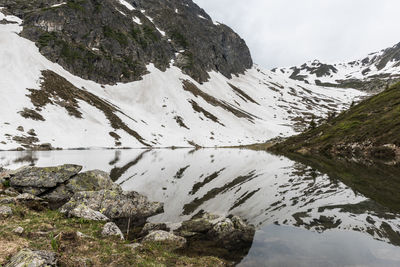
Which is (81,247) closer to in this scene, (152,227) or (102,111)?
(152,227)

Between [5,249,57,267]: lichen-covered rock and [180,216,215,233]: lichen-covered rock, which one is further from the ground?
[5,249,57,267]: lichen-covered rock

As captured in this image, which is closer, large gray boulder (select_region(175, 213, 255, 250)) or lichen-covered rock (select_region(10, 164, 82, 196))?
large gray boulder (select_region(175, 213, 255, 250))

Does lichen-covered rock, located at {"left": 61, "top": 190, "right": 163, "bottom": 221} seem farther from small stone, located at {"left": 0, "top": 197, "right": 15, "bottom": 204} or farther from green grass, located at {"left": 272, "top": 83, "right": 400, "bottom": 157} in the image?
green grass, located at {"left": 272, "top": 83, "right": 400, "bottom": 157}

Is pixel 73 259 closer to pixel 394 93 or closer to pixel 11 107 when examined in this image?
pixel 11 107

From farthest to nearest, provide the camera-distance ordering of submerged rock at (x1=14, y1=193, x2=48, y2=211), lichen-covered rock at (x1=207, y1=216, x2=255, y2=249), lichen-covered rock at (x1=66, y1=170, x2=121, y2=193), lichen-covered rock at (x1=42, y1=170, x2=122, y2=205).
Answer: lichen-covered rock at (x1=66, y1=170, x2=121, y2=193)
lichen-covered rock at (x1=42, y1=170, x2=122, y2=205)
submerged rock at (x1=14, y1=193, x2=48, y2=211)
lichen-covered rock at (x1=207, y1=216, x2=255, y2=249)

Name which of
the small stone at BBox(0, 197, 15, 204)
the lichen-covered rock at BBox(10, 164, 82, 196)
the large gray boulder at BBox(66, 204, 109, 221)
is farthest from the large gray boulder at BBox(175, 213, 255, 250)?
the lichen-covered rock at BBox(10, 164, 82, 196)

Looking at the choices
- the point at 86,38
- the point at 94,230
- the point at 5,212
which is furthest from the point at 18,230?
the point at 86,38

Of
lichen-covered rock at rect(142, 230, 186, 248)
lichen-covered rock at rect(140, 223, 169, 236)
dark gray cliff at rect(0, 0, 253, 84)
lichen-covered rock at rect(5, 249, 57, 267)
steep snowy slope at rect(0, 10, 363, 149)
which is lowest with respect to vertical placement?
steep snowy slope at rect(0, 10, 363, 149)

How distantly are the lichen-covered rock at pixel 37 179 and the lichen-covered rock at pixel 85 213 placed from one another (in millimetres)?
7388

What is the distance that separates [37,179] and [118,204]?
9502mm

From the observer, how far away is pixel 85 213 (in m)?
17.8

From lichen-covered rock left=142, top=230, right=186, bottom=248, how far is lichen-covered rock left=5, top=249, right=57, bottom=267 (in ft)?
21.6

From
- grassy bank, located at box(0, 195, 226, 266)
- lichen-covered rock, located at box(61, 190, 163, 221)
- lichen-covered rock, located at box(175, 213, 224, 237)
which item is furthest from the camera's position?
lichen-covered rock, located at box(61, 190, 163, 221)

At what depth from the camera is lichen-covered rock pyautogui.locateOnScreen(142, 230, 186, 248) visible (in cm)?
Result: 1473
